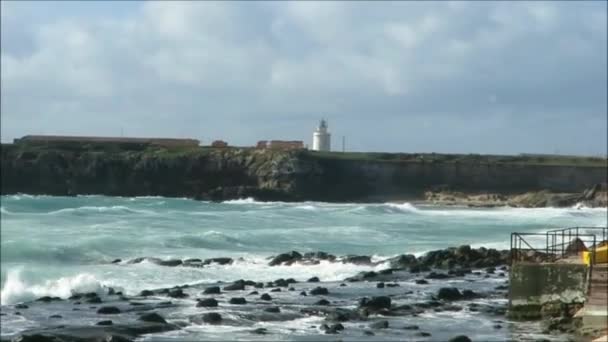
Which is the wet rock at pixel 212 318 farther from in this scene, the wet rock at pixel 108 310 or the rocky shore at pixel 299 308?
the wet rock at pixel 108 310

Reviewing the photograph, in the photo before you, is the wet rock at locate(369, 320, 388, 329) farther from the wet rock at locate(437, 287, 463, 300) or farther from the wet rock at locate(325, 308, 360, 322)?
the wet rock at locate(437, 287, 463, 300)

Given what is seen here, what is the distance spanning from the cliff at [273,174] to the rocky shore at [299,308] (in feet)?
186

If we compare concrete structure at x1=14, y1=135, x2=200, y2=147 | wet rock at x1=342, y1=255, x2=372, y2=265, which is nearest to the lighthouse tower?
concrete structure at x1=14, y1=135, x2=200, y2=147

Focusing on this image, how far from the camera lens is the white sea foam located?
108 ft

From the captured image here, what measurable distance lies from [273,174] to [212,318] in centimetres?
6934

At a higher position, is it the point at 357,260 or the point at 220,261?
the point at 357,260

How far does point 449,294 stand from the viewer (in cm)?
2750

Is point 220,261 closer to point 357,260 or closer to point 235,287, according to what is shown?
point 357,260

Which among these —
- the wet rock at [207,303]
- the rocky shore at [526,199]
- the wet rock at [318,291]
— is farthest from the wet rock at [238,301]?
the rocky shore at [526,199]

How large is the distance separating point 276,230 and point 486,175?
1631 inches

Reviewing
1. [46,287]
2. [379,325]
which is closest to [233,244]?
[46,287]

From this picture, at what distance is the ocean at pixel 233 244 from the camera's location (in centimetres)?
2336

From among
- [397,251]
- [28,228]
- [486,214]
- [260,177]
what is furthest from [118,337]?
[260,177]

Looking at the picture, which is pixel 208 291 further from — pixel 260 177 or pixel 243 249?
pixel 260 177
